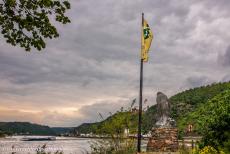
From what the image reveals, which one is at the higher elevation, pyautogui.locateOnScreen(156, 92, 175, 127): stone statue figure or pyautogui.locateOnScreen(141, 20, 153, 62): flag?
pyautogui.locateOnScreen(141, 20, 153, 62): flag

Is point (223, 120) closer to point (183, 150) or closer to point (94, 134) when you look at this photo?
point (183, 150)

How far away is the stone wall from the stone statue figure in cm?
51

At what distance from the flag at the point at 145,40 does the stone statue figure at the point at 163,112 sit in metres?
8.39

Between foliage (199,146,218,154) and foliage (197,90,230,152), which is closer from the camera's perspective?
foliage (199,146,218,154)

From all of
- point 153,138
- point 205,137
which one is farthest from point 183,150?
point 153,138

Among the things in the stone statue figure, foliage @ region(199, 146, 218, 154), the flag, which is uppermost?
the flag

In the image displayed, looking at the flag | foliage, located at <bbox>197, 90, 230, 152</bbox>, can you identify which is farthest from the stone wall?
the flag

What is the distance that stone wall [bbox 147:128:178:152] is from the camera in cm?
2780

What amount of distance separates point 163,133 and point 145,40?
8.41 metres

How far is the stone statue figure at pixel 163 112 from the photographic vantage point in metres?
29.1

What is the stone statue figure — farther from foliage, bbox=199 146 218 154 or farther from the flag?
foliage, bbox=199 146 218 154

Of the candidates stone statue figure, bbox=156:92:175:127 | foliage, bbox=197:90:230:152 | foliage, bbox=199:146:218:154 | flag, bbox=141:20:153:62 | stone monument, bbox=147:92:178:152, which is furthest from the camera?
stone statue figure, bbox=156:92:175:127

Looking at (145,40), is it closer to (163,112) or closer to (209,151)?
(209,151)

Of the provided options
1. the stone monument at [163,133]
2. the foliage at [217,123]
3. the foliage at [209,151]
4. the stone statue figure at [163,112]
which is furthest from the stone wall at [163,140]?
the foliage at [209,151]
